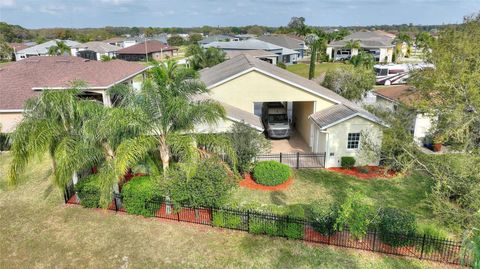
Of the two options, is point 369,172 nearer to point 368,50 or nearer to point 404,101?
point 404,101

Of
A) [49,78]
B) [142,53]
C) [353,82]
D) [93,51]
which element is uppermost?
[93,51]

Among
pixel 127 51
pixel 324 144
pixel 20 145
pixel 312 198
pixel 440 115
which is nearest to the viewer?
Result: pixel 440 115

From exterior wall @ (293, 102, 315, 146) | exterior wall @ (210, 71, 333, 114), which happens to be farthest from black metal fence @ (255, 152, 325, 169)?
exterior wall @ (210, 71, 333, 114)

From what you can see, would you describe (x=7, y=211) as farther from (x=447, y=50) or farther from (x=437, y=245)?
(x=447, y=50)

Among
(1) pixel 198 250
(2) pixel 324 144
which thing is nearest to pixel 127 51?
(2) pixel 324 144

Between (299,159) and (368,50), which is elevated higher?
(368,50)

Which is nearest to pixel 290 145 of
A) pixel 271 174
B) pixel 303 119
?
pixel 303 119

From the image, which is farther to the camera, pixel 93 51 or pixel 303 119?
pixel 93 51

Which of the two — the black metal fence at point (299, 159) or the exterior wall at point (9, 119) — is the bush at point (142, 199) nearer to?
the black metal fence at point (299, 159)
